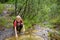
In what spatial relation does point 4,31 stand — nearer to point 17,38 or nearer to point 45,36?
point 17,38

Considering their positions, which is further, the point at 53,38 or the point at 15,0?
the point at 15,0

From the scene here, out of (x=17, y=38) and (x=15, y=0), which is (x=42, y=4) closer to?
(x=15, y=0)

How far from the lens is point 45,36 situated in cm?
905

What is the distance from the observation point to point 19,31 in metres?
8.91

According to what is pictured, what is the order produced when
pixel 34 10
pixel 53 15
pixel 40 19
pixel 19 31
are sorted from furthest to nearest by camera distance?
pixel 53 15 → pixel 40 19 → pixel 34 10 → pixel 19 31

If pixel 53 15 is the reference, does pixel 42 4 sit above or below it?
above

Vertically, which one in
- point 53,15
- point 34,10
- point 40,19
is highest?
point 34,10

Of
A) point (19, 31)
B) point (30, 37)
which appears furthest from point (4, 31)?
point (30, 37)

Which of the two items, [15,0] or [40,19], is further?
[40,19]

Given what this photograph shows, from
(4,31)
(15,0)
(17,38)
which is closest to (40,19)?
(15,0)

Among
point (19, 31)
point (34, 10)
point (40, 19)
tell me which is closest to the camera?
point (19, 31)

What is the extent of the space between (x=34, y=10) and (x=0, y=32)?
10.2ft

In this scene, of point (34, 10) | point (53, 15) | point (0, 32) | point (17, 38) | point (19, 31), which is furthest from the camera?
point (53, 15)

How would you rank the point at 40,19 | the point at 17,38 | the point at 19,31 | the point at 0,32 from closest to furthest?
the point at 17,38 → the point at 19,31 → the point at 0,32 → the point at 40,19
